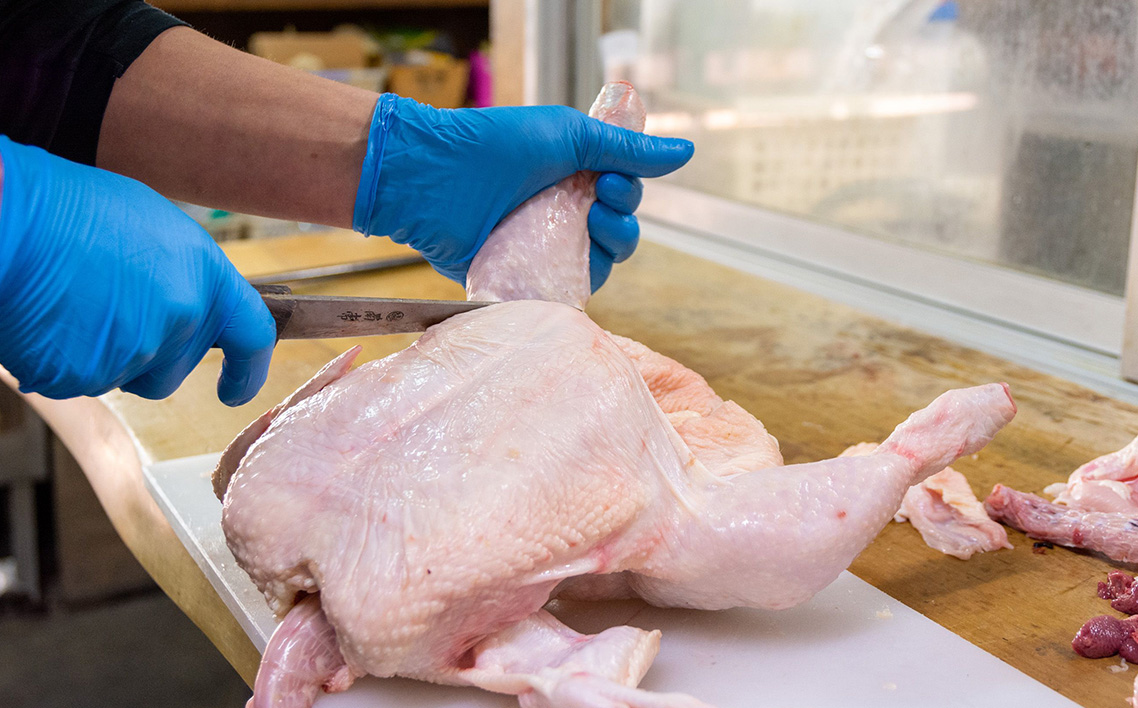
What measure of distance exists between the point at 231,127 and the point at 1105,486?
5.36ft

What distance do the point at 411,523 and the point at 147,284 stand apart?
0.44 metres

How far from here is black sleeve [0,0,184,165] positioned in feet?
5.80

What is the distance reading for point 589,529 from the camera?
127cm

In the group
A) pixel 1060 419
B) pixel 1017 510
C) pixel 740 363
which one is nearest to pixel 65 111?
pixel 740 363

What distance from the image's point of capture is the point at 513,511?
48.5 inches

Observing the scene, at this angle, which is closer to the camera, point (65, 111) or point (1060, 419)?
point (65, 111)

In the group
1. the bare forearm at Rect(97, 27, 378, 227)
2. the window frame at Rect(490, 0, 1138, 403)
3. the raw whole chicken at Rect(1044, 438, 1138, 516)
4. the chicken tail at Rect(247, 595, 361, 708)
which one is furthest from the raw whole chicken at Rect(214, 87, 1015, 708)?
the window frame at Rect(490, 0, 1138, 403)

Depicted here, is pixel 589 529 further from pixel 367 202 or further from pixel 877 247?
pixel 877 247

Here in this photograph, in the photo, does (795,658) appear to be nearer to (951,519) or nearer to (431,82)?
(951,519)

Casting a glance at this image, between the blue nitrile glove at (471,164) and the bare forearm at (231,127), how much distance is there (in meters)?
0.06

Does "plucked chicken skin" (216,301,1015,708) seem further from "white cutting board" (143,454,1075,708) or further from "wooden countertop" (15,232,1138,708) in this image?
"wooden countertop" (15,232,1138,708)

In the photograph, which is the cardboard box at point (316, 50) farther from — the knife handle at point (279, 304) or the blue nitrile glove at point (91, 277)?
the blue nitrile glove at point (91, 277)

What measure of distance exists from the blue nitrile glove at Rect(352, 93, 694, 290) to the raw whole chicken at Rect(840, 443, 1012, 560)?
0.70 meters

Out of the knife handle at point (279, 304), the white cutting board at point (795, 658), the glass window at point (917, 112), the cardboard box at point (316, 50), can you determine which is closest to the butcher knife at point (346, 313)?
the knife handle at point (279, 304)
